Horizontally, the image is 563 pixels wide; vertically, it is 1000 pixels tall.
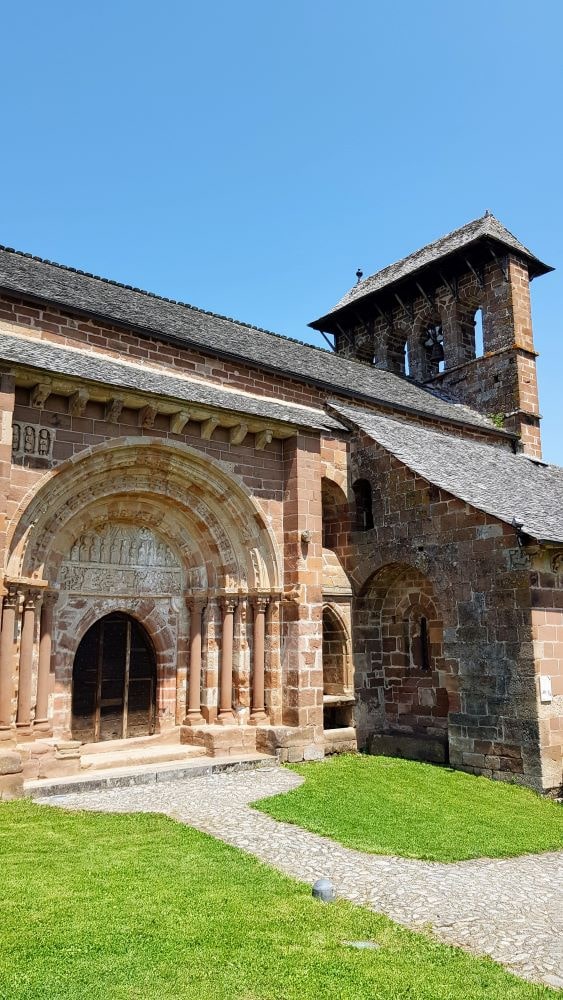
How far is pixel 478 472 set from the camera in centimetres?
1425

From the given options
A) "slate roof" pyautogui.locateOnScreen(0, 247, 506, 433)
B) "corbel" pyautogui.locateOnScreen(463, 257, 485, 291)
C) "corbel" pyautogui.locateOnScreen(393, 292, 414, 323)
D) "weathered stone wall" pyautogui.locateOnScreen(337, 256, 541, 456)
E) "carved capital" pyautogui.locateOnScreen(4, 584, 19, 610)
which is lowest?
"carved capital" pyautogui.locateOnScreen(4, 584, 19, 610)

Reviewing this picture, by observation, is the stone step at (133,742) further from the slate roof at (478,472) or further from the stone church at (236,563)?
the slate roof at (478,472)

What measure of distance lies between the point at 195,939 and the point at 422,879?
246 centimetres

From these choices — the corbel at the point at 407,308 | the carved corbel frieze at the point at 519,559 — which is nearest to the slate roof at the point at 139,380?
the carved corbel frieze at the point at 519,559

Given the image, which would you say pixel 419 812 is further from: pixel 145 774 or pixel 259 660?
pixel 259 660

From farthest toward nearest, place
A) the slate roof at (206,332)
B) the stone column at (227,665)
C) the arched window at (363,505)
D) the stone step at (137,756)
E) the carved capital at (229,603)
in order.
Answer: the arched window at (363,505)
the slate roof at (206,332)
the carved capital at (229,603)
the stone column at (227,665)
the stone step at (137,756)

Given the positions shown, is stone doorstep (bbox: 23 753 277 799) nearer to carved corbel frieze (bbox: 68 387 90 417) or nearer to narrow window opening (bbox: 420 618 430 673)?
narrow window opening (bbox: 420 618 430 673)

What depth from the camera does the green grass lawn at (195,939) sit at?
418cm

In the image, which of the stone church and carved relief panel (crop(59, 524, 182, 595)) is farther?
carved relief panel (crop(59, 524, 182, 595))

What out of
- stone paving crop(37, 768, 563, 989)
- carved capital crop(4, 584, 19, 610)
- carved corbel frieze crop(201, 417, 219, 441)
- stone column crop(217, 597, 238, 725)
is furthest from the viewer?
stone column crop(217, 597, 238, 725)

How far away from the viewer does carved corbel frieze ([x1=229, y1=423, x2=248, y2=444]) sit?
11.7 m

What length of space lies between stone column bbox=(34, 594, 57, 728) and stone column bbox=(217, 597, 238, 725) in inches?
113

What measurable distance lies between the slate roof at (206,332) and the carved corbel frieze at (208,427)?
2.09m

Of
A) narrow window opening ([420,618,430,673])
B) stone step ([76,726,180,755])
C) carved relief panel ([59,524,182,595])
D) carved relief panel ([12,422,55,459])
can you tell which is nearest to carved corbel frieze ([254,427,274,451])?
carved relief panel ([59,524,182,595])
